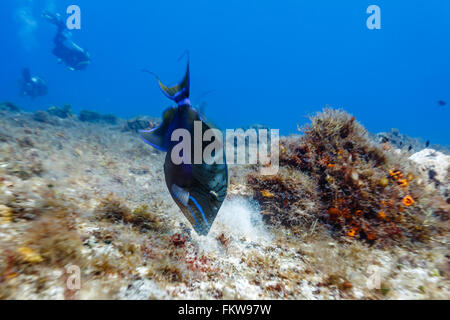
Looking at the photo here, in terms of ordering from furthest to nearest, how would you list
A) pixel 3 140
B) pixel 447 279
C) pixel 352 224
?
pixel 3 140, pixel 352 224, pixel 447 279

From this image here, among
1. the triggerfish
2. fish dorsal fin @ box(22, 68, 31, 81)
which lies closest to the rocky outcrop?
the triggerfish

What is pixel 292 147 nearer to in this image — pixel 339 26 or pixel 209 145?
pixel 209 145

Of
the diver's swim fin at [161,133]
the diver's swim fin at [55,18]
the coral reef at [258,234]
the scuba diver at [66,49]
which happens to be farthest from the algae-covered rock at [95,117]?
the diver's swim fin at [161,133]

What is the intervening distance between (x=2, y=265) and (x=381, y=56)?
18220 cm

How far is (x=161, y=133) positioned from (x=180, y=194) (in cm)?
73

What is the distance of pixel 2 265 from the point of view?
1.55 m

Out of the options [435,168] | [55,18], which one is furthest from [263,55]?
[435,168]

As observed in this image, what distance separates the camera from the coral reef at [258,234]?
1.83 metres

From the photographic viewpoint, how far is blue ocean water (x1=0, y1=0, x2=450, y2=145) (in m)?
115

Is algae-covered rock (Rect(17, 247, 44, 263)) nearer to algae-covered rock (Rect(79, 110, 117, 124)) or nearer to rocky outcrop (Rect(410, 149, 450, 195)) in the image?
rocky outcrop (Rect(410, 149, 450, 195))

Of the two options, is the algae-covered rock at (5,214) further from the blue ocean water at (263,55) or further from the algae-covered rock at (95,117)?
the blue ocean water at (263,55)

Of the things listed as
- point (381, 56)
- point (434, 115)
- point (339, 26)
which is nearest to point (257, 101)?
point (339, 26)

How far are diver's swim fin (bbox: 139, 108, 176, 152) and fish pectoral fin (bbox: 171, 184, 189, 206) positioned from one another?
50 centimetres

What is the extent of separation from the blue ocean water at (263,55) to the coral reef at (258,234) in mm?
110980
